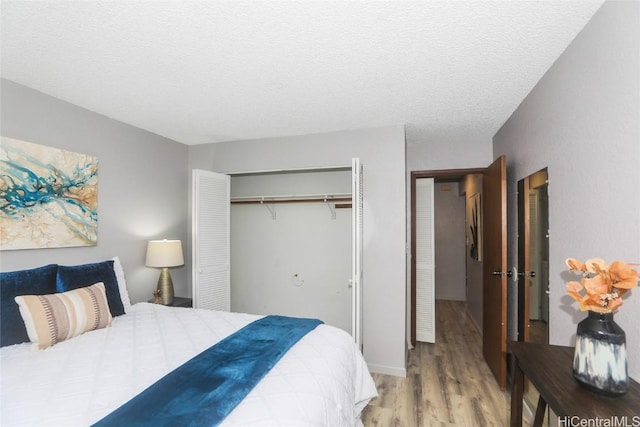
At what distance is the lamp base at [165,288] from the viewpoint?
3.29 metres

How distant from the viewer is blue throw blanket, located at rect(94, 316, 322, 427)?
123cm

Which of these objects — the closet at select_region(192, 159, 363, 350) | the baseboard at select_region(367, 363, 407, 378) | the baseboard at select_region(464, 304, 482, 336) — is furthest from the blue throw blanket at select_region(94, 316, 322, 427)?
the baseboard at select_region(464, 304, 482, 336)

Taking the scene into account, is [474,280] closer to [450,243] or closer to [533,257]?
[450,243]

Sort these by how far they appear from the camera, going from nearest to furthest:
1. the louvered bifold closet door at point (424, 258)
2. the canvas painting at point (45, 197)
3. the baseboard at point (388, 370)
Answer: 1. the canvas painting at point (45, 197)
2. the baseboard at point (388, 370)
3. the louvered bifold closet door at point (424, 258)

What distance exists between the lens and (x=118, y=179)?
10.3 feet

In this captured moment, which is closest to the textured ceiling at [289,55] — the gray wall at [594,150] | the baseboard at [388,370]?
the gray wall at [594,150]

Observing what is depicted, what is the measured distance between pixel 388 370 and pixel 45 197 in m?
3.43

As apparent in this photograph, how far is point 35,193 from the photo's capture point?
2.43 m

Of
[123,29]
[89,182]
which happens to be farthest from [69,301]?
[123,29]

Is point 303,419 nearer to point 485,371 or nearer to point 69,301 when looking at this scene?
point 69,301

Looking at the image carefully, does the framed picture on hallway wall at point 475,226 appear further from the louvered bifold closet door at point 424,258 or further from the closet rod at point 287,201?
the closet rod at point 287,201

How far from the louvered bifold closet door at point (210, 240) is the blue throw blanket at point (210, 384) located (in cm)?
161

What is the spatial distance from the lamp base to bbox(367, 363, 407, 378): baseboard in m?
2.20

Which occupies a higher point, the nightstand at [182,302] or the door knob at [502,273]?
the door knob at [502,273]
